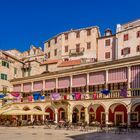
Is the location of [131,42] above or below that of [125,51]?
above

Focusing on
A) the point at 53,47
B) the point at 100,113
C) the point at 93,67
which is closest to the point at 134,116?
the point at 100,113

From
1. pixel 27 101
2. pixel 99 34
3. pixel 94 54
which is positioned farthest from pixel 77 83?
pixel 99 34

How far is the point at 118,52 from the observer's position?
54.2 meters

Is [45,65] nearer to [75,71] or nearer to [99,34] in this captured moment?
[99,34]

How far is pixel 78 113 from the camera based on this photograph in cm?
4481

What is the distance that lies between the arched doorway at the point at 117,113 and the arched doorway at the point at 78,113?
5060mm

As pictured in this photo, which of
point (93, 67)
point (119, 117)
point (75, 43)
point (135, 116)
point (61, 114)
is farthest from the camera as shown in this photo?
point (75, 43)

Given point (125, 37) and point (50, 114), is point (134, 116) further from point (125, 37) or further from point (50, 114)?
point (125, 37)

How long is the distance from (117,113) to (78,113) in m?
6.87

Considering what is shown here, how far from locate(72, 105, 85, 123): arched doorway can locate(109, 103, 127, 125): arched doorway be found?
16.6 ft

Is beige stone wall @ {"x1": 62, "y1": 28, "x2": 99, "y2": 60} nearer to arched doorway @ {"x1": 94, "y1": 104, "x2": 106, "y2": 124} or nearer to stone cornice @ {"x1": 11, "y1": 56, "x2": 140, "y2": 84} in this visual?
stone cornice @ {"x1": 11, "y1": 56, "x2": 140, "y2": 84}

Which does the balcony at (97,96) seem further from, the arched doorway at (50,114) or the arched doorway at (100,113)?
the arched doorway at (50,114)

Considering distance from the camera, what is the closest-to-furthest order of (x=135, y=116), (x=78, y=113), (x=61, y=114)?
(x=135, y=116), (x=78, y=113), (x=61, y=114)

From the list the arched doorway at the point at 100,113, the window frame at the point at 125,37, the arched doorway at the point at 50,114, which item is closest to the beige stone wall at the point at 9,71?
the arched doorway at the point at 50,114
